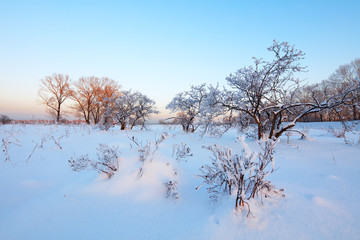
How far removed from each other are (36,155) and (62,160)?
0.89 meters

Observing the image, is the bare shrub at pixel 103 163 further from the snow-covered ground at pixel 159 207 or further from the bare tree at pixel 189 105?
the bare tree at pixel 189 105

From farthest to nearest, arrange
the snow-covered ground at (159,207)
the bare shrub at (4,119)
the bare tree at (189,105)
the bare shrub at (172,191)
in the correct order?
the bare shrub at (4,119) → the bare tree at (189,105) → the bare shrub at (172,191) → the snow-covered ground at (159,207)

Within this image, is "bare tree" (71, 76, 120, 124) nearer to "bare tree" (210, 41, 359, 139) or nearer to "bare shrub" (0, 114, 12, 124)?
"bare shrub" (0, 114, 12, 124)

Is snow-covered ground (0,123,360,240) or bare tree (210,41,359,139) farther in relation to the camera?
bare tree (210,41,359,139)

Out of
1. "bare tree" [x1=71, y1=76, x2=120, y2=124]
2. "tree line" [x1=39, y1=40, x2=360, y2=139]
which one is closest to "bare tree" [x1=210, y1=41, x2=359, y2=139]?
"tree line" [x1=39, y1=40, x2=360, y2=139]

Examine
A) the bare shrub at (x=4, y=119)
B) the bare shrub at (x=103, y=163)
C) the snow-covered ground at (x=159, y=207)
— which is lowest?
the snow-covered ground at (x=159, y=207)

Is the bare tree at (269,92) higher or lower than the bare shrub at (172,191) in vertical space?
higher

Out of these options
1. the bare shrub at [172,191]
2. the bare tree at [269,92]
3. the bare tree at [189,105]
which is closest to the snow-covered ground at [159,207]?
the bare shrub at [172,191]

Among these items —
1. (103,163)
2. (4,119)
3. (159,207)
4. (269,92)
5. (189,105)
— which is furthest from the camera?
(4,119)

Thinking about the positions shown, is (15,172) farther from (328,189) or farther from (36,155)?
(328,189)

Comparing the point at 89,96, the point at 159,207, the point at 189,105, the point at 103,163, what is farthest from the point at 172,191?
the point at 89,96

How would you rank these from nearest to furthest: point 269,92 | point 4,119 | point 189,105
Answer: point 269,92, point 189,105, point 4,119

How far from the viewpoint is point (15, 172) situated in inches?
118

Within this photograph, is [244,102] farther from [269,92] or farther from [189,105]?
[189,105]
